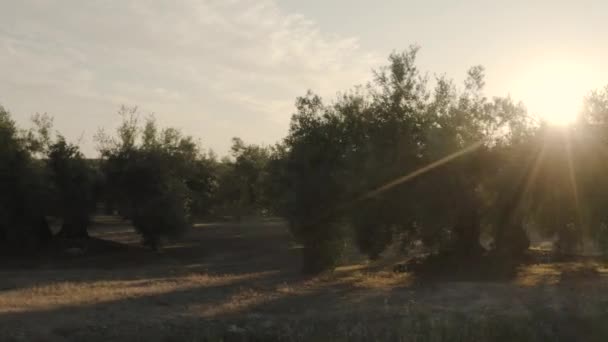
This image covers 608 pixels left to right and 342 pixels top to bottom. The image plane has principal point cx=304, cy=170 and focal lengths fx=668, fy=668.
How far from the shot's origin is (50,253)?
43.5 metres

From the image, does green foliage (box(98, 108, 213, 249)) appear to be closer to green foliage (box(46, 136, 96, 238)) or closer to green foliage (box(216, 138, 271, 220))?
green foliage (box(46, 136, 96, 238))

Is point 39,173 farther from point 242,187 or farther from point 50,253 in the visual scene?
point 242,187

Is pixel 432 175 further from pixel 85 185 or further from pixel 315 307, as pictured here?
pixel 85 185

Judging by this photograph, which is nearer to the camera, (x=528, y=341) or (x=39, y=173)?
(x=528, y=341)

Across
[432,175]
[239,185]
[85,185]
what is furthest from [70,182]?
[239,185]

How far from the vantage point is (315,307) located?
20.5 m

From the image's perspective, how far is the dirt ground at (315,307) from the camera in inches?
652

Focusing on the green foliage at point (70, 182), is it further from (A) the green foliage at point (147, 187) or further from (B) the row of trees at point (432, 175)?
(B) the row of trees at point (432, 175)

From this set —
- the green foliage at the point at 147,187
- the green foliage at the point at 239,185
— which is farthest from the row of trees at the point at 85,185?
the green foliage at the point at 239,185

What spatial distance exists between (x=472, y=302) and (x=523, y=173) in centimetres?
971

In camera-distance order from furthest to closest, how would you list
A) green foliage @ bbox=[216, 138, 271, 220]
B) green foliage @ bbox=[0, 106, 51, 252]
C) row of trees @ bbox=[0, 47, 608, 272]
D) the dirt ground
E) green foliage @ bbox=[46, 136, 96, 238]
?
1. green foliage @ bbox=[216, 138, 271, 220]
2. green foliage @ bbox=[46, 136, 96, 238]
3. green foliage @ bbox=[0, 106, 51, 252]
4. row of trees @ bbox=[0, 47, 608, 272]
5. the dirt ground

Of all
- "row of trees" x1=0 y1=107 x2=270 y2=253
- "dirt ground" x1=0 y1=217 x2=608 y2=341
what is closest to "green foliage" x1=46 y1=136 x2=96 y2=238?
"row of trees" x1=0 y1=107 x2=270 y2=253

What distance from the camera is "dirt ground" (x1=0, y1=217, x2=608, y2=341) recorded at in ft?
54.3

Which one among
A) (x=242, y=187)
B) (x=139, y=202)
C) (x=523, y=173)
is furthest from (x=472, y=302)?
(x=242, y=187)
